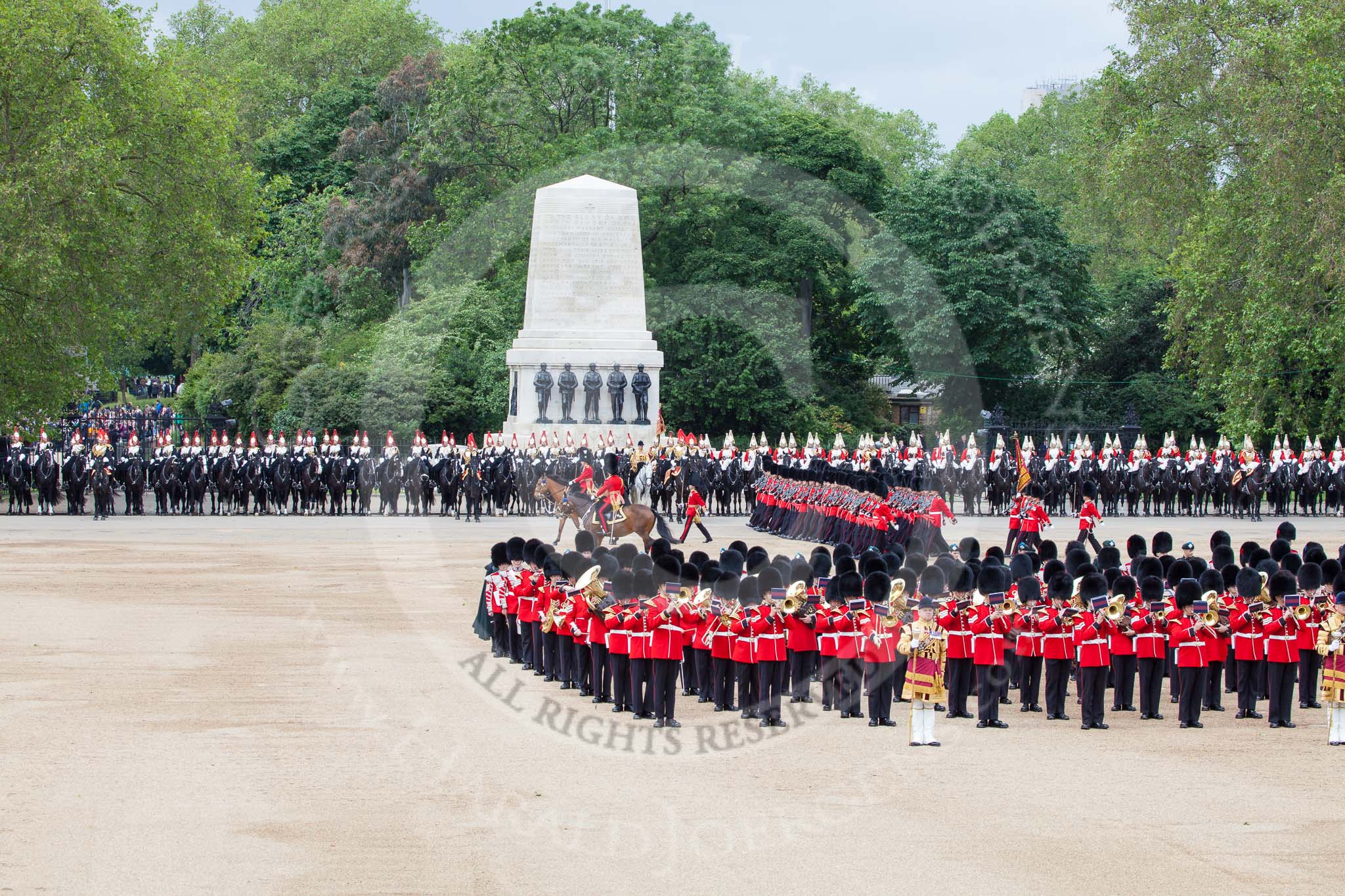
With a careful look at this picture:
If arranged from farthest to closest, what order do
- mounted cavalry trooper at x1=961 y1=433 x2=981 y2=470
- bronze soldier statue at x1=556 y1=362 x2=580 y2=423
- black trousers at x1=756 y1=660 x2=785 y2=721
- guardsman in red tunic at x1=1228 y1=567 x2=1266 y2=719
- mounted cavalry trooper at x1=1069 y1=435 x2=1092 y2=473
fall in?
bronze soldier statue at x1=556 y1=362 x2=580 y2=423 < mounted cavalry trooper at x1=961 y1=433 x2=981 y2=470 < mounted cavalry trooper at x1=1069 y1=435 x2=1092 y2=473 < guardsman in red tunic at x1=1228 y1=567 x2=1266 y2=719 < black trousers at x1=756 y1=660 x2=785 y2=721

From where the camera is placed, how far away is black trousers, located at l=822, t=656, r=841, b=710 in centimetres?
1309

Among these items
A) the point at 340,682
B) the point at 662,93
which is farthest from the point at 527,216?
the point at 340,682

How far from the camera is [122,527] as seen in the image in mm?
29953

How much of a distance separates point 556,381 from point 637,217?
4881 mm

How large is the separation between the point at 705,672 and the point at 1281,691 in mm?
4774

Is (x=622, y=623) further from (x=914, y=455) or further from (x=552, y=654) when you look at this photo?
(x=914, y=455)

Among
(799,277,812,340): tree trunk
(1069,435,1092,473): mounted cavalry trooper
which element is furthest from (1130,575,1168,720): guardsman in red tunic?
(799,277,812,340): tree trunk

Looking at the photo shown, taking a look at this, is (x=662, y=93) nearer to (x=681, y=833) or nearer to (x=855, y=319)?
(x=855, y=319)

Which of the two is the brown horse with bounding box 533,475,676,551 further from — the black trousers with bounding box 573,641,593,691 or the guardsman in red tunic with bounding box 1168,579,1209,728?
the guardsman in red tunic with bounding box 1168,579,1209,728

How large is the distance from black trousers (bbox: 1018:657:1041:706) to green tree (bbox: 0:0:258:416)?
26.5m

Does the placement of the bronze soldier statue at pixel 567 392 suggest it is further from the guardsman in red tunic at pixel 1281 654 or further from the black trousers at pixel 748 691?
the guardsman in red tunic at pixel 1281 654

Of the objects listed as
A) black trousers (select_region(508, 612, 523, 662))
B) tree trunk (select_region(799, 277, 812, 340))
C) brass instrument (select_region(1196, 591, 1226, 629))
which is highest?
tree trunk (select_region(799, 277, 812, 340))

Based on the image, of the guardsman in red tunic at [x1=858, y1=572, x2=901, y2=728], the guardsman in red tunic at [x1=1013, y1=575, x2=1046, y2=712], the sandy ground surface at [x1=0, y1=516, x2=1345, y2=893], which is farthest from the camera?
the guardsman in red tunic at [x1=1013, y1=575, x2=1046, y2=712]

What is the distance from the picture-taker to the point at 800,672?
1345 centimetres
